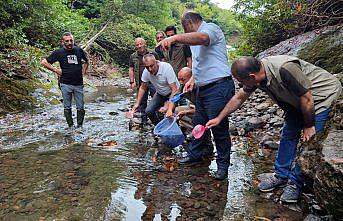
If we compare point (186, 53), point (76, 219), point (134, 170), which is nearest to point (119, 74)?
point (186, 53)

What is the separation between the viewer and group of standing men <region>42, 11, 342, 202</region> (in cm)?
303

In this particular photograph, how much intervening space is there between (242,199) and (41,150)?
3153 millimetres

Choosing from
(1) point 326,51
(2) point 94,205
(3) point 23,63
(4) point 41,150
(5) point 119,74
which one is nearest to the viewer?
(2) point 94,205

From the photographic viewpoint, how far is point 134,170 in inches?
173

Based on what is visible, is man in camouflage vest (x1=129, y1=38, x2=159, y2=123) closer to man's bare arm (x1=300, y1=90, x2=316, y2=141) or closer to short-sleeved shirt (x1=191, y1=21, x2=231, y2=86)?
short-sleeved shirt (x1=191, y1=21, x2=231, y2=86)

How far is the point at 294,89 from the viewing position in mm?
2895

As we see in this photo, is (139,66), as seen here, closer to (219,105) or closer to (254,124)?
(254,124)

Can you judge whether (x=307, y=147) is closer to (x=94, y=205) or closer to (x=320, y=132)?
(x=320, y=132)

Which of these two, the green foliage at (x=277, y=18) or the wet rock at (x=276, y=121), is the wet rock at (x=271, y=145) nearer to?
the wet rock at (x=276, y=121)

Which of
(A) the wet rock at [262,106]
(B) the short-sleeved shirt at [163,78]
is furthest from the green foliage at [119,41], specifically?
(B) the short-sleeved shirt at [163,78]

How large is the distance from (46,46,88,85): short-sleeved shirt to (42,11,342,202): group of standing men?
1509 millimetres

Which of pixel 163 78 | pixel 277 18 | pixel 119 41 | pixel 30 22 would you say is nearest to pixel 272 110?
pixel 163 78

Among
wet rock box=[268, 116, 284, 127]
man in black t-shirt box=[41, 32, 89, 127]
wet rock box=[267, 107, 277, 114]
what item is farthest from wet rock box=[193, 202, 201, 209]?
wet rock box=[267, 107, 277, 114]

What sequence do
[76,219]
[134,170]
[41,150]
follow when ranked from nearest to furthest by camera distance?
[76,219], [134,170], [41,150]
